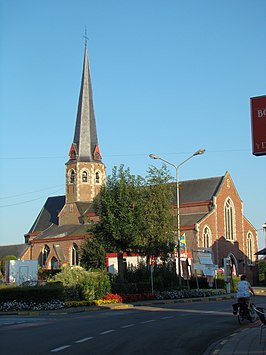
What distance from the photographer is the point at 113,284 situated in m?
35.5

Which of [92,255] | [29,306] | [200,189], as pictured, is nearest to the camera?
[29,306]

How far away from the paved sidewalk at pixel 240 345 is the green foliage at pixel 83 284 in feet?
55.7

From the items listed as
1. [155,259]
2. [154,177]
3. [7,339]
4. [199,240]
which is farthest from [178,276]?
[7,339]

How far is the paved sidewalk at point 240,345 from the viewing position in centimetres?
1208

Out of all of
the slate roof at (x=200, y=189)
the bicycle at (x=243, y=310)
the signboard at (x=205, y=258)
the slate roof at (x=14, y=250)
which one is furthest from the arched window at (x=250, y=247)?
the bicycle at (x=243, y=310)

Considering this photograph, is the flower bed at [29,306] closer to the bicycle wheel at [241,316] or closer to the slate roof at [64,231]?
the bicycle wheel at [241,316]

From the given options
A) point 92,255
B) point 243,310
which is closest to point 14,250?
point 92,255

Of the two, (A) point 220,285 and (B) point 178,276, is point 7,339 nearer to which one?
(B) point 178,276

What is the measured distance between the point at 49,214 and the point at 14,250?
8.03 metres

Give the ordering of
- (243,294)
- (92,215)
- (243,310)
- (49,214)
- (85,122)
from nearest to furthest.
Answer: (243,294) < (243,310) < (92,215) < (85,122) < (49,214)

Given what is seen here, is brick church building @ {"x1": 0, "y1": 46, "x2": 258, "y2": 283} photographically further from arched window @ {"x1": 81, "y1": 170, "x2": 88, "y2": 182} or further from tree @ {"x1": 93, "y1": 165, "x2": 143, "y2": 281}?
tree @ {"x1": 93, "y1": 165, "x2": 143, "y2": 281}

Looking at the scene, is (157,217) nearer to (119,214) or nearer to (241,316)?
(119,214)

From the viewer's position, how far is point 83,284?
31781 mm

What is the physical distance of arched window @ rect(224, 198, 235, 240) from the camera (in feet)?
229
